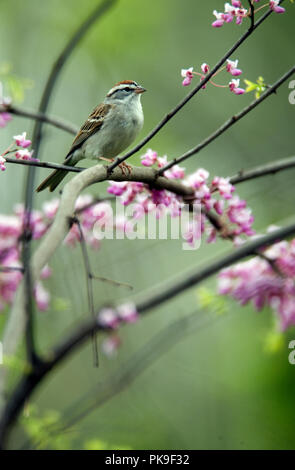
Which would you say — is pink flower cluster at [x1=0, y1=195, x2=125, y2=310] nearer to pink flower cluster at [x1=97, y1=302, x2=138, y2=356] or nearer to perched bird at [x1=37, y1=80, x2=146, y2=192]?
perched bird at [x1=37, y1=80, x2=146, y2=192]

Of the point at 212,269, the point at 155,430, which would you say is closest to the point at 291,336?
the point at 155,430

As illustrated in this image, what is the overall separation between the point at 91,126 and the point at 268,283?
66.1 inches

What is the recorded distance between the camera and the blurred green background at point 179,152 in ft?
17.1

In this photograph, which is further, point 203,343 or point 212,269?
point 203,343

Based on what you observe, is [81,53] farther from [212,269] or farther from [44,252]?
[44,252]

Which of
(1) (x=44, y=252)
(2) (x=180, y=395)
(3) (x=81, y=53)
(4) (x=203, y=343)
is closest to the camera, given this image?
(1) (x=44, y=252)

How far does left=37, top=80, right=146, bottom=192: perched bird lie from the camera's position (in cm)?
384

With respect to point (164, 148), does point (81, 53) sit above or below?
above

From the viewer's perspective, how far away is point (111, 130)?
3.89 m

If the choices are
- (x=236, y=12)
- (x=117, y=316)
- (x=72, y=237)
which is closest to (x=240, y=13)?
(x=236, y=12)

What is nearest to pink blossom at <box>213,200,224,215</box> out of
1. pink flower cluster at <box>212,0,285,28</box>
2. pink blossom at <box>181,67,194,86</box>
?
pink blossom at <box>181,67,194,86</box>
